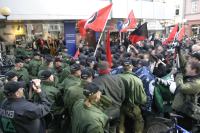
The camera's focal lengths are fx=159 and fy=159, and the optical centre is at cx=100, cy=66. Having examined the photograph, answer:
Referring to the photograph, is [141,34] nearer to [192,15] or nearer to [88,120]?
[88,120]

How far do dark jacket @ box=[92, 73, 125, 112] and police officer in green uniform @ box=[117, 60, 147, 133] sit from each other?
0.25 metres

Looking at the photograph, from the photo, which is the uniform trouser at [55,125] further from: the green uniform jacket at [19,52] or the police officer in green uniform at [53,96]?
the green uniform jacket at [19,52]

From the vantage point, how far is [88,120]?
232 cm

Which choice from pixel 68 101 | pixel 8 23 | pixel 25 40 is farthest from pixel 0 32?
pixel 68 101

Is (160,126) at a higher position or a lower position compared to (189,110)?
lower

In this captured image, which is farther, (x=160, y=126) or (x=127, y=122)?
(x=127, y=122)

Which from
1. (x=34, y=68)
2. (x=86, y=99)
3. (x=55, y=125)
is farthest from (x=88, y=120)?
(x=34, y=68)

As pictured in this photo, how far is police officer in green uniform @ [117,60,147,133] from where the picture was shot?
393cm

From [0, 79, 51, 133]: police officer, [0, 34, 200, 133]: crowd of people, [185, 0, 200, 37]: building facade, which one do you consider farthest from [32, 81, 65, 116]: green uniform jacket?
[185, 0, 200, 37]: building facade

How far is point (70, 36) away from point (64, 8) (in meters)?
2.55

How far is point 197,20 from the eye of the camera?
3406 centimetres

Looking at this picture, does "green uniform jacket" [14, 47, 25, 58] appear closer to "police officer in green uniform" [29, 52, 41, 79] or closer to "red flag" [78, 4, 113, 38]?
"police officer in green uniform" [29, 52, 41, 79]

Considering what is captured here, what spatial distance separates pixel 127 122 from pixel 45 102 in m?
2.65

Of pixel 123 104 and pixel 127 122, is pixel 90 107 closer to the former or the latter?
pixel 123 104
